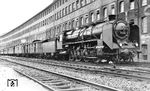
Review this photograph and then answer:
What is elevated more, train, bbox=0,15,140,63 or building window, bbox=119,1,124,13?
building window, bbox=119,1,124,13

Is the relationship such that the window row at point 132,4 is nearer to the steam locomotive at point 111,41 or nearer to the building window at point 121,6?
the building window at point 121,6

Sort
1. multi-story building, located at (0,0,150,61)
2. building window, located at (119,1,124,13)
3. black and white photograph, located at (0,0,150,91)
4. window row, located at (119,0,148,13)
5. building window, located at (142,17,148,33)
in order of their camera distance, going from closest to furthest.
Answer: black and white photograph, located at (0,0,150,91), building window, located at (142,17,148,33), multi-story building, located at (0,0,150,61), window row, located at (119,0,148,13), building window, located at (119,1,124,13)

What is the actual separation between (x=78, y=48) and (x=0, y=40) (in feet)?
410

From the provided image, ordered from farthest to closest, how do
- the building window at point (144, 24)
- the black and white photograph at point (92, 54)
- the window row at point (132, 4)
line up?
the window row at point (132, 4) < the building window at point (144, 24) < the black and white photograph at point (92, 54)

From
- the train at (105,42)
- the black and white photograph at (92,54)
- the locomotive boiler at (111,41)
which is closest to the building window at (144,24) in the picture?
the black and white photograph at (92,54)

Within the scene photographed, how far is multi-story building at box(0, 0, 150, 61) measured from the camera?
86.3 feet

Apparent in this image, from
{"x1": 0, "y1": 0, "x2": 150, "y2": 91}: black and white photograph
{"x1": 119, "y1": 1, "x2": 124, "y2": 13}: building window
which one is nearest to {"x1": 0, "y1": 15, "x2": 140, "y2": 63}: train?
{"x1": 0, "y1": 0, "x2": 150, "y2": 91}: black and white photograph

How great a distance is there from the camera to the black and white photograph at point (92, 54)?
9.03 m

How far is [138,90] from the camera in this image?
757 cm

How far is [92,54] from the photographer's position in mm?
19125

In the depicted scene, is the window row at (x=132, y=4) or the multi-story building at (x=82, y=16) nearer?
the multi-story building at (x=82, y=16)

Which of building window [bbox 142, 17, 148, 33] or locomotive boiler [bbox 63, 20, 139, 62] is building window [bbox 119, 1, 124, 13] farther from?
locomotive boiler [bbox 63, 20, 139, 62]

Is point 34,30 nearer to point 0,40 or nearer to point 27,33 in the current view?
point 27,33

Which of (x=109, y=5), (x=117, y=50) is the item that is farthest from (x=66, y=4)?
(x=117, y=50)
